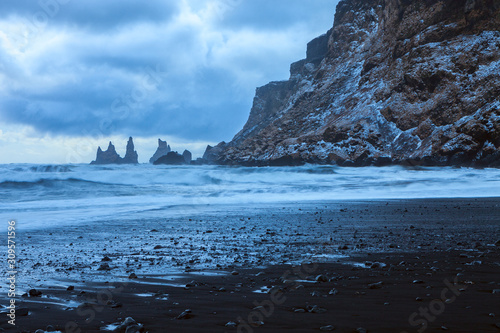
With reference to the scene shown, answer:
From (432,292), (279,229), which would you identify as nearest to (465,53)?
(279,229)

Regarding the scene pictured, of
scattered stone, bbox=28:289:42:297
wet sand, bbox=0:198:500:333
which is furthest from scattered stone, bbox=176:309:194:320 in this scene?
scattered stone, bbox=28:289:42:297

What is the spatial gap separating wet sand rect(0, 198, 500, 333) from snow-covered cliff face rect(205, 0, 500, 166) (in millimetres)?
38861

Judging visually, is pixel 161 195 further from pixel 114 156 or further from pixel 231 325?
pixel 114 156

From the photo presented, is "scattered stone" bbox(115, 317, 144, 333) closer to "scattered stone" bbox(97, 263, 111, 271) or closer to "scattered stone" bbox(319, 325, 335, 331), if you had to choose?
"scattered stone" bbox(319, 325, 335, 331)

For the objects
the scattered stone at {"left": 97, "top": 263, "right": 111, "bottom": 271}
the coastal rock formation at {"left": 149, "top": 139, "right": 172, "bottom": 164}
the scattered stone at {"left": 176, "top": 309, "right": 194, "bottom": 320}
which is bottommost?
the scattered stone at {"left": 97, "top": 263, "right": 111, "bottom": 271}

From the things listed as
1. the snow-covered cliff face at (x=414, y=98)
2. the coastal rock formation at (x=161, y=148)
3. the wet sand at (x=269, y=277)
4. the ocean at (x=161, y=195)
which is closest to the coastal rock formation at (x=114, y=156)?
the coastal rock formation at (x=161, y=148)

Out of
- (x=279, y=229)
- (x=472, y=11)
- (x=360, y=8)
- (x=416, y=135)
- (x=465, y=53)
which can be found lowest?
(x=279, y=229)

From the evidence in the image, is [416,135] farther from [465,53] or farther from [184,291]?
[184,291]

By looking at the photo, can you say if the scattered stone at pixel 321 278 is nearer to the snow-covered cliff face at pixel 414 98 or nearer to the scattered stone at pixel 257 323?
the scattered stone at pixel 257 323

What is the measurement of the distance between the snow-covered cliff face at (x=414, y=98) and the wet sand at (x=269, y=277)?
1530 inches

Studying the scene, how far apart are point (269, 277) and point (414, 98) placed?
180ft

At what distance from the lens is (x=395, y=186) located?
25656 mm

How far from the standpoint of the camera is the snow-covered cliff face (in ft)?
152

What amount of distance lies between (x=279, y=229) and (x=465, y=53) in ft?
168
